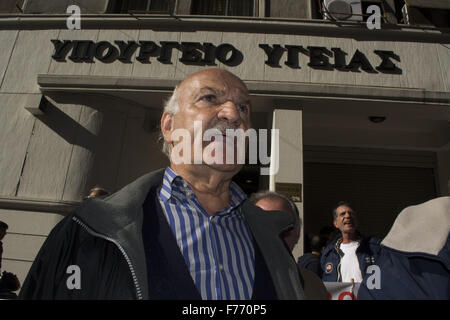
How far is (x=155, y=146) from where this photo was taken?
7.61 m

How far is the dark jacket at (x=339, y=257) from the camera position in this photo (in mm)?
4086

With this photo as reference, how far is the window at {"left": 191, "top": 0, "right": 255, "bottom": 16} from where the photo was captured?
8.13m

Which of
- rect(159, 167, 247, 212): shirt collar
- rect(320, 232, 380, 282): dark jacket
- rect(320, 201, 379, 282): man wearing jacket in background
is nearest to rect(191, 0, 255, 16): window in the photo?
rect(320, 201, 379, 282): man wearing jacket in background

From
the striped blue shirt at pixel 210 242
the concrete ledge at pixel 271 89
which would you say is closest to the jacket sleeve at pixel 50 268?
the striped blue shirt at pixel 210 242

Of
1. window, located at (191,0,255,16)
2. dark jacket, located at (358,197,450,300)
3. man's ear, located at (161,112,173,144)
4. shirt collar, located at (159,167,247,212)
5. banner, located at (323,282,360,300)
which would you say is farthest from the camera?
window, located at (191,0,255,16)

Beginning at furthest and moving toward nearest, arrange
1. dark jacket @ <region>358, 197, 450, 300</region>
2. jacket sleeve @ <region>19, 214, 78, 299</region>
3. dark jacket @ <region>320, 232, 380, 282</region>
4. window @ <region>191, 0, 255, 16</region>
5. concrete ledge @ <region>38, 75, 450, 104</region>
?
window @ <region>191, 0, 255, 16</region>
concrete ledge @ <region>38, 75, 450, 104</region>
dark jacket @ <region>320, 232, 380, 282</region>
dark jacket @ <region>358, 197, 450, 300</region>
jacket sleeve @ <region>19, 214, 78, 299</region>

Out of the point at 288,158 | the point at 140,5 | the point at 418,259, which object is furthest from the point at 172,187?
the point at 140,5

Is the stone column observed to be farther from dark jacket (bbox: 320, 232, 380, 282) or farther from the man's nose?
the man's nose

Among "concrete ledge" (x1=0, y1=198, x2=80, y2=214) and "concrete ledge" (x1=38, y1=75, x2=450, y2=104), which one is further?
"concrete ledge" (x1=38, y1=75, x2=450, y2=104)

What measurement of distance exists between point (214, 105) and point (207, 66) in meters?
5.63

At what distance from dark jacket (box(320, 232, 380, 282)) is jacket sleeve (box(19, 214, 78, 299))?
3925mm
